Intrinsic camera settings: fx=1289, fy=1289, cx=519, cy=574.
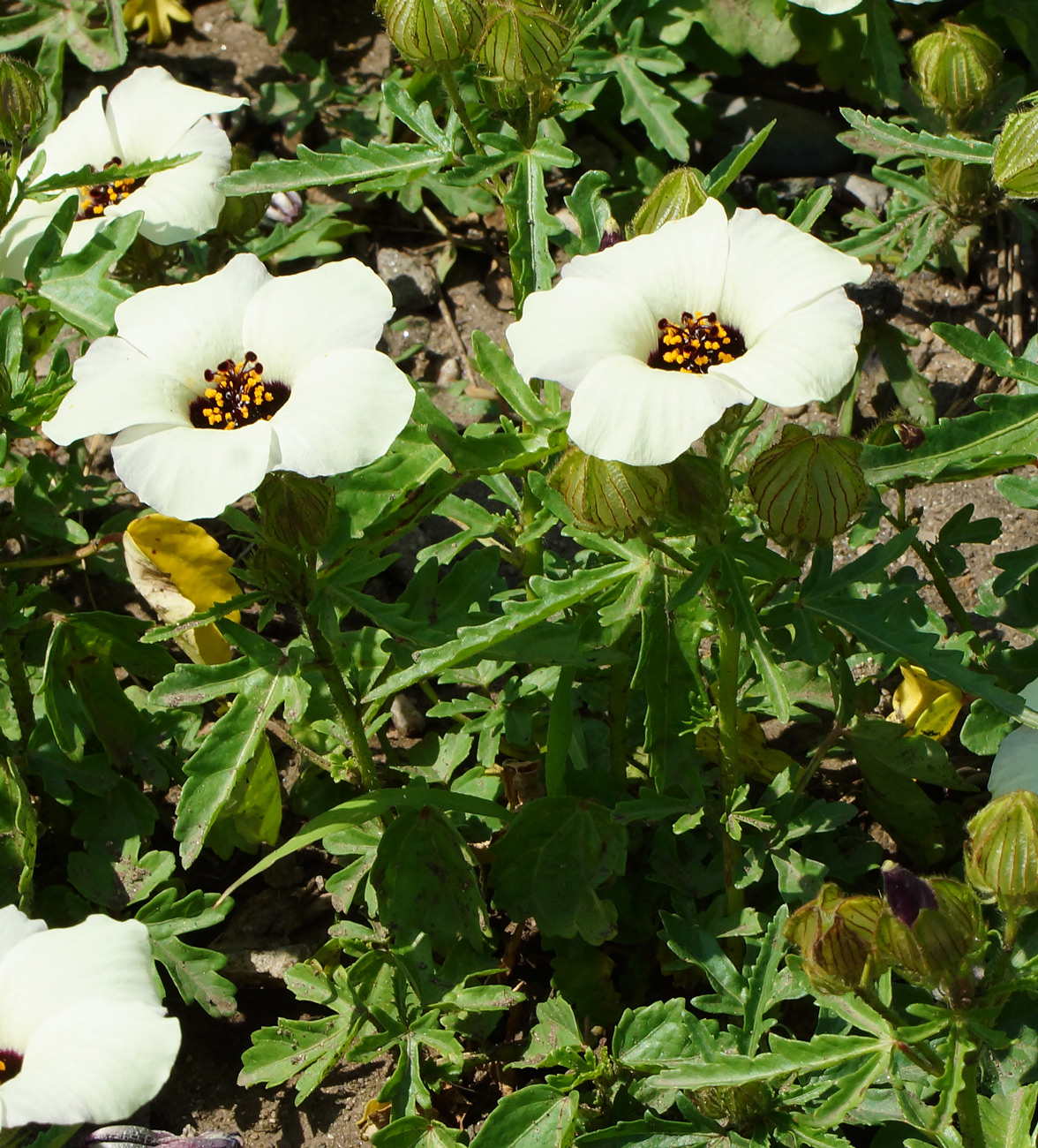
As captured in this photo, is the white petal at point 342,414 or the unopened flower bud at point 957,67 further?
the unopened flower bud at point 957,67

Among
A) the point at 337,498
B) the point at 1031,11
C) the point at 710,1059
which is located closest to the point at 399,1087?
the point at 710,1059

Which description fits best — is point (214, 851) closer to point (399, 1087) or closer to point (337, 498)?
point (399, 1087)

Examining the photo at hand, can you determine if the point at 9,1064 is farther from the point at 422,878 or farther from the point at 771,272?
the point at 771,272

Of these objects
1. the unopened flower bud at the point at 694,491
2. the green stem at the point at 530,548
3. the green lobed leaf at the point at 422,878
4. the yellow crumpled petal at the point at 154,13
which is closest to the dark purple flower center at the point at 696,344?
the unopened flower bud at the point at 694,491

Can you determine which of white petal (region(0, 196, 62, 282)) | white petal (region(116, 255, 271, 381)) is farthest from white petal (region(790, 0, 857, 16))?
white petal (region(0, 196, 62, 282))

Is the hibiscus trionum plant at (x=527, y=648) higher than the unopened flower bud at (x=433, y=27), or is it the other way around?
the unopened flower bud at (x=433, y=27)

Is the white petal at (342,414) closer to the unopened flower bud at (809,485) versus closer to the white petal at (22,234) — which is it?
the unopened flower bud at (809,485)
